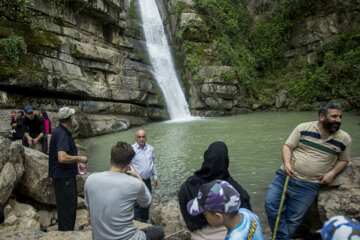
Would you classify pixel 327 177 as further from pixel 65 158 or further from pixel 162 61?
pixel 162 61

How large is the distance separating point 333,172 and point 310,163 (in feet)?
1.11

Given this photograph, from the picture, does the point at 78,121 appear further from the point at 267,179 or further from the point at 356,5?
the point at 356,5

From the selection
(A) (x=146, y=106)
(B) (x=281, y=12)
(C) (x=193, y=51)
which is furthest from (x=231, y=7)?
(A) (x=146, y=106)

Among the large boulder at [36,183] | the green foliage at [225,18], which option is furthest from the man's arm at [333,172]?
the green foliage at [225,18]

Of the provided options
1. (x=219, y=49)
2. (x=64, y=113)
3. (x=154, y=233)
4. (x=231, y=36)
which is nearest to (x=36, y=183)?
(x=64, y=113)

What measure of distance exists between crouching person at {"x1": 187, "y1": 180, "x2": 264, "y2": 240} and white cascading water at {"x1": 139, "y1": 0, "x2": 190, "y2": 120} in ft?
65.1

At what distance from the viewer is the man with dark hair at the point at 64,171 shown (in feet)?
11.4

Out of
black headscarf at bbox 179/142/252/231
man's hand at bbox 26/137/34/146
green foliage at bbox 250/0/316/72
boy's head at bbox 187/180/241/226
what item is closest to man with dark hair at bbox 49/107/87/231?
black headscarf at bbox 179/142/252/231

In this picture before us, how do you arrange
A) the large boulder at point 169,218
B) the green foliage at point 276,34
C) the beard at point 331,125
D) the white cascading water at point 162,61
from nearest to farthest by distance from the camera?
the beard at point 331,125 → the large boulder at point 169,218 → the white cascading water at point 162,61 → the green foliage at point 276,34

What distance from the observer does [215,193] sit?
1.68 m

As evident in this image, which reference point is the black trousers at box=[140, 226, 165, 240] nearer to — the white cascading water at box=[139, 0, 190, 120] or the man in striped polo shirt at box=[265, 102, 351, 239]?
the man in striped polo shirt at box=[265, 102, 351, 239]

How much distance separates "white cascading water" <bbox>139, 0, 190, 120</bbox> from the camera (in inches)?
867

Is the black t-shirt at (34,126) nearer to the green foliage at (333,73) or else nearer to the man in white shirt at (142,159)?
the man in white shirt at (142,159)

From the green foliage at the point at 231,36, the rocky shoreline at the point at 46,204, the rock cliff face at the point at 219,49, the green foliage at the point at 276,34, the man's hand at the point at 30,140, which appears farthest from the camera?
the green foliage at the point at 276,34
